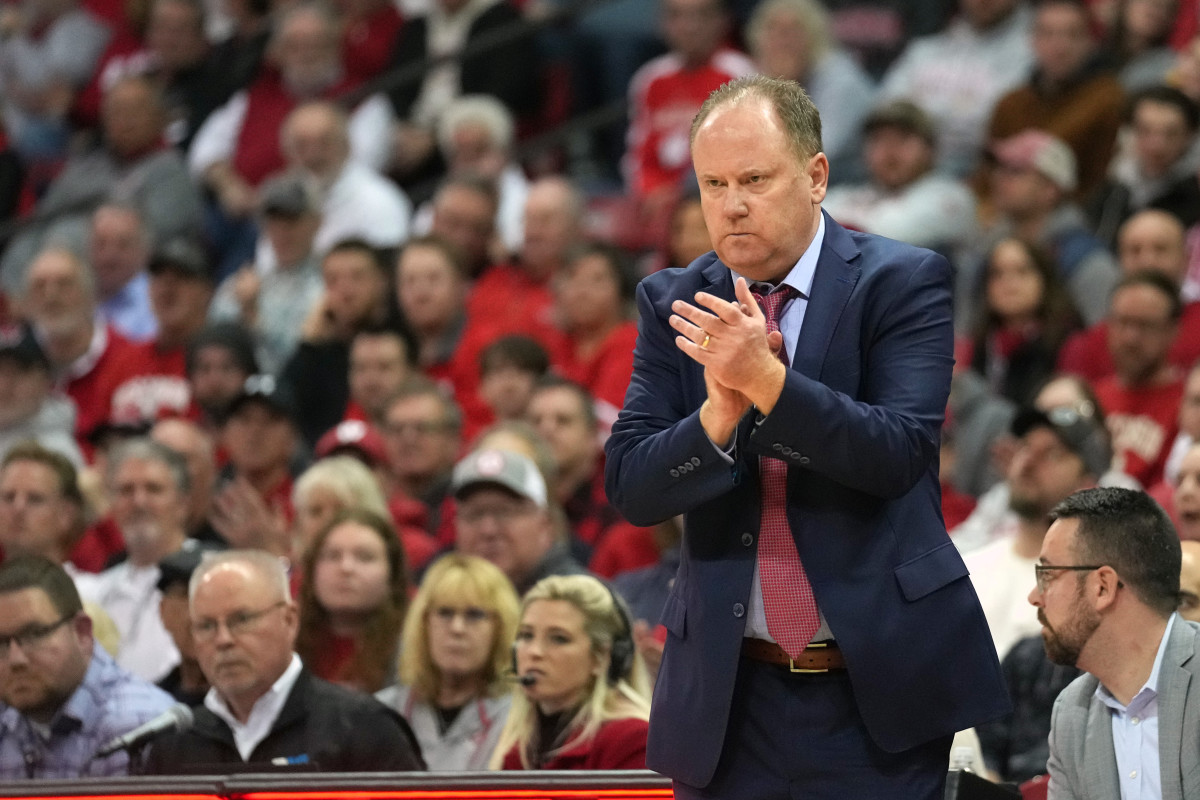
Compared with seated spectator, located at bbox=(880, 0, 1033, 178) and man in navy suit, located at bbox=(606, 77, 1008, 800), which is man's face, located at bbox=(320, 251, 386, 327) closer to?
seated spectator, located at bbox=(880, 0, 1033, 178)

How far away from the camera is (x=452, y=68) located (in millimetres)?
9883

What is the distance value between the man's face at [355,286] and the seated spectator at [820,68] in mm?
2085

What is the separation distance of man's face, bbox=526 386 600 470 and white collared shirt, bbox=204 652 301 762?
2.20m

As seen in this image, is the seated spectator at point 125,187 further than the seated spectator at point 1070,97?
Yes

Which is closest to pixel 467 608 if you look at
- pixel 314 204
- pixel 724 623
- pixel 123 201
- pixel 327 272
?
pixel 724 623

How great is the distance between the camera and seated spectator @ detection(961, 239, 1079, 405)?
6980mm

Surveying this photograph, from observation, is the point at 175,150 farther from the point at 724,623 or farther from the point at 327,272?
the point at 724,623

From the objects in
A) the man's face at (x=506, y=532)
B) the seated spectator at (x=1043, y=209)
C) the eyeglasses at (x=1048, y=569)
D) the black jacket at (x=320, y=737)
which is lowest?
the black jacket at (x=320, y=737)

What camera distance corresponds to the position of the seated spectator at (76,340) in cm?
812

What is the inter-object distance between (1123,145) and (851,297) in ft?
19.6

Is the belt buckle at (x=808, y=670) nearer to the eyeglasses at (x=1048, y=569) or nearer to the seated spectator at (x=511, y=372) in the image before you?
the eyeglasses at (x=1048, y=569)

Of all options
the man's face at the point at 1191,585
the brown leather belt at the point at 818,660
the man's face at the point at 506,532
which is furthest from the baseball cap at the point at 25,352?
the brown leather belt at the point at 818,660

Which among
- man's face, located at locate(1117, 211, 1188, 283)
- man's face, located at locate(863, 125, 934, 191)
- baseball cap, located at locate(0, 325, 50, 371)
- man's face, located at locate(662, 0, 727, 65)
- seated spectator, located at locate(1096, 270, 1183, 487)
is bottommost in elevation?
seated spectator, located at locate(1096, 270, 1183, 487)

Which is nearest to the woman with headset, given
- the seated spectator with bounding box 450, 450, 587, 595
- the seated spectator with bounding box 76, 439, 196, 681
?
the seated spectator with bounding box 450, 450, 587, 595
